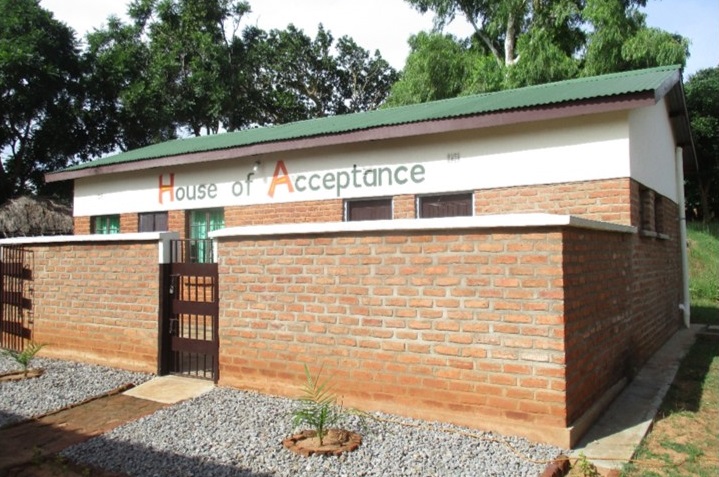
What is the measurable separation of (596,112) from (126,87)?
21845mm

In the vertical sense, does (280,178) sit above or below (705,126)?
below

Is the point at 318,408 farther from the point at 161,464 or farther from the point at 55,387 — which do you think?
the point at 55,387

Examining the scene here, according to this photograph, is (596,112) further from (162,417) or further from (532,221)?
(162,417)

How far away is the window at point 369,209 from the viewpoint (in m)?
8.97

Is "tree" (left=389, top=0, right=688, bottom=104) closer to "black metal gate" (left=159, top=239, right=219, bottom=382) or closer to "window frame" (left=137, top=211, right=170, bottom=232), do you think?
"window frame" (left=137, top=211, right=170, bottom=232)

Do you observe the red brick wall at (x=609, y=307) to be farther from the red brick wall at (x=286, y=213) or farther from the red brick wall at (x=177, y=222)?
the red brick wall at (x=177, y=222)

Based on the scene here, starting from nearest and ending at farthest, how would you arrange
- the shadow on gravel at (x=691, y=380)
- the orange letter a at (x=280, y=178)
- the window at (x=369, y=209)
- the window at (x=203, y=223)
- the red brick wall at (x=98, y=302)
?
the shadow on gravel at (x=691, y=380)
the red brick wall at (x=98, y=302)
the window at (x=369, y=209)
the orange letter a at (x=280, y=178)
the window at (x=203, y=223)

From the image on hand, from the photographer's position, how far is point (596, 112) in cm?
693

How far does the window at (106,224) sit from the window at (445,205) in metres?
7.54

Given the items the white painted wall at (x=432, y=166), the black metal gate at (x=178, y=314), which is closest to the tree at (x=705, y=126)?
the white painted wall at (x=432, y=166)

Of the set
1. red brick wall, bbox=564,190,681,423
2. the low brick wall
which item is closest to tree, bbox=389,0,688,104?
red brick wall, bbox=564,190,681,423

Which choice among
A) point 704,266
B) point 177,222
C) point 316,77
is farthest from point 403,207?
point 316,77

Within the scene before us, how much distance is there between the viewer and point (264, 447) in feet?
14.7

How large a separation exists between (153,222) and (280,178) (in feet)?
11.8
